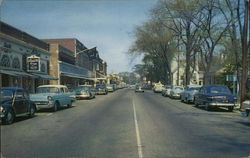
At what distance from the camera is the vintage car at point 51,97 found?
16734 mm

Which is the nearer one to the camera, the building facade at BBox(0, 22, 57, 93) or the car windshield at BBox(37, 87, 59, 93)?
the car windshield at BBox(37, 87, 59, 93)

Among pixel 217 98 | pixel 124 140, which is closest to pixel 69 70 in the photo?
pixel 217 98

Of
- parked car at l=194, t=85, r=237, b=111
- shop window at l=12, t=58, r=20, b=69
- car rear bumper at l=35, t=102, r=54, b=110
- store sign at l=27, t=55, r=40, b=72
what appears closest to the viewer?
car rear bumper at l=35, t=102, r=54, b=110

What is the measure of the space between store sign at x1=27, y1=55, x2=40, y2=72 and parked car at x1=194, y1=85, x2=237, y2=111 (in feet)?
60.2

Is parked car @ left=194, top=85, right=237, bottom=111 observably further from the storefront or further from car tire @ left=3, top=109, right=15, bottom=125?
the storefront

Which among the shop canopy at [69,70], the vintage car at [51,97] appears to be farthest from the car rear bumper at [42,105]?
the shop canopy at [69,70]

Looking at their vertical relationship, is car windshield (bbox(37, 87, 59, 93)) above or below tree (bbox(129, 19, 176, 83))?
below

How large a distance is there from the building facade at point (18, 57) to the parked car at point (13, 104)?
1140 cm

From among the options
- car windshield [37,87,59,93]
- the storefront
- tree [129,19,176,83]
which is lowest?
car windshield [37,87,59,93]

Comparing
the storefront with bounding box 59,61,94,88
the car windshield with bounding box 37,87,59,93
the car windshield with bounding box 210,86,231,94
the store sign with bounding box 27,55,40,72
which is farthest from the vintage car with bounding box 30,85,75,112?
the storefront with bounding box 59,61,94,88

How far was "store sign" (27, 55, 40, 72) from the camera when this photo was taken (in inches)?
1214

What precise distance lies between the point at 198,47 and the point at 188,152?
3374 centimetres

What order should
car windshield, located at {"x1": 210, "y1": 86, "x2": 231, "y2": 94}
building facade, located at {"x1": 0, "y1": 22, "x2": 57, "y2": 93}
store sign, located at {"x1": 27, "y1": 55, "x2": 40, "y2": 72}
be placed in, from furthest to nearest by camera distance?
store sign, located at {"x1": 27, "y1": 55, "x2": 40, "y2": 72} → building facade, located at {"x1": 0, "y1": 22, "x2": 57, "y2": 93} → car windshield, located at {"x1": 210, "y1": 86, "x2": 231, "y2": 94}

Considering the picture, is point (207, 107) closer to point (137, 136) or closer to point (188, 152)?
point (137, 136)
